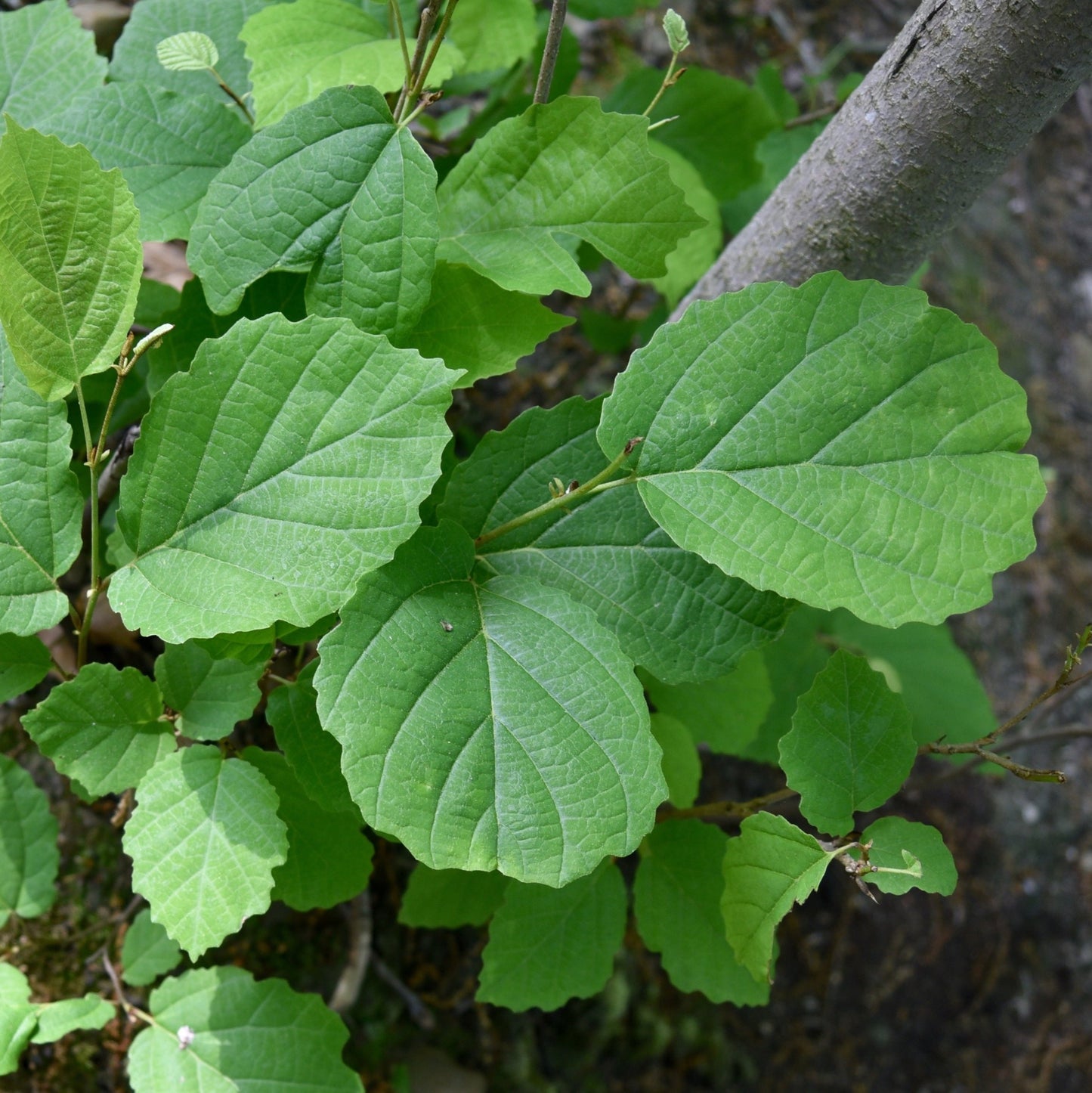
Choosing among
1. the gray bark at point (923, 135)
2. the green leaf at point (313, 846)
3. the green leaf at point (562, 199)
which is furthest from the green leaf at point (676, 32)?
the green leaf at point (313, 846)

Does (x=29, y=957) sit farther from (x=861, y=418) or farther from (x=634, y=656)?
(x=861, y=418)

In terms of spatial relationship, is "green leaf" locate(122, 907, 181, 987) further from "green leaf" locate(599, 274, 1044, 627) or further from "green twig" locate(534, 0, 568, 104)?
"green twig" locate(534, 0, 568, 104)

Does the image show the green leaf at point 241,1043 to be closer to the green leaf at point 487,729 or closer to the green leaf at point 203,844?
the green leaf at point 203,844

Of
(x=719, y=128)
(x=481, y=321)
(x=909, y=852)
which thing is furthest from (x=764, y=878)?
(x=719, y=128)

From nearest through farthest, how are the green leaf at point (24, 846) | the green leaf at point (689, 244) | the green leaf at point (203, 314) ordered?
the green leaf at point (203, 314) < the green leaf at point (24, 846) < the green leaf at point (689, 244)

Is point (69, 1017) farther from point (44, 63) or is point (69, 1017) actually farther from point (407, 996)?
point (44, 63)

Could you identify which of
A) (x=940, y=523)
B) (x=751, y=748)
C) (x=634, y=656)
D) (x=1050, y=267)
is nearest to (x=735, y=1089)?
(x=751, y=748)
